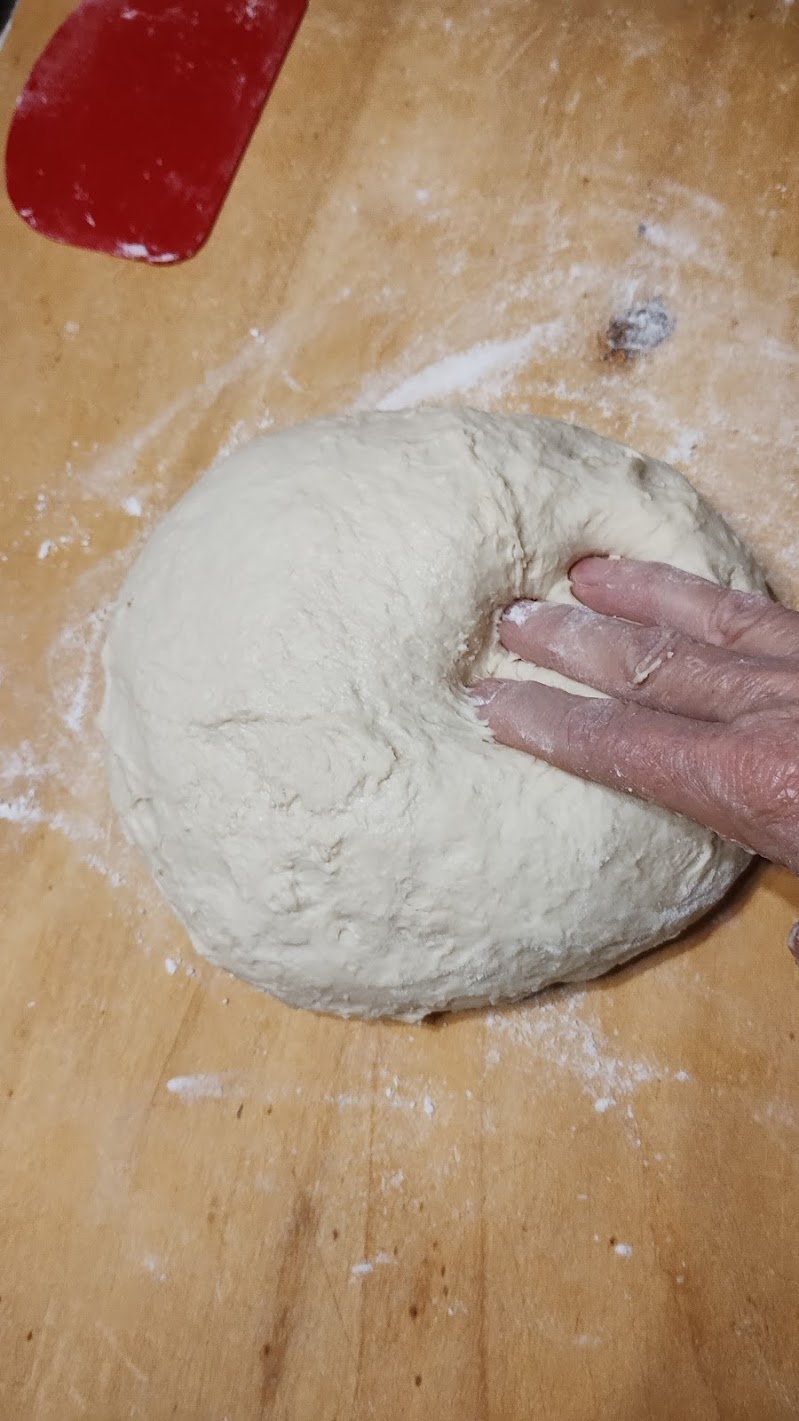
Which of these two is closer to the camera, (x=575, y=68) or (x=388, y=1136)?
(x=388, y=1136)

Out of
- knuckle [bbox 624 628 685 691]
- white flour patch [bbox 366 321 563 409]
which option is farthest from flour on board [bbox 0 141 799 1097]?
knuckle [bbox 624 628 685 691]

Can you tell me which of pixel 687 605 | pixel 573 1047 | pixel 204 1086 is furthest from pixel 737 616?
pixel 204 1086

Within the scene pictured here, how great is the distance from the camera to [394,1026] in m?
1.22

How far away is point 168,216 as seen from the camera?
1.47m

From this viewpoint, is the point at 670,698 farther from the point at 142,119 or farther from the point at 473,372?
the point at 142,119

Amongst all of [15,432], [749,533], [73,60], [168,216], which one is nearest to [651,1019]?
[749,533]

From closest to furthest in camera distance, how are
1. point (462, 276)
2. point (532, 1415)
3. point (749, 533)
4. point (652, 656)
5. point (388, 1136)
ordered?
point (652, 656)
point (532, 1415)
point (388, 1136)
point (749, 533)
point (462, 276)

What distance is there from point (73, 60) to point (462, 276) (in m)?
0.69

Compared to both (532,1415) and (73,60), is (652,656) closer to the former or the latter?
(532,1415)

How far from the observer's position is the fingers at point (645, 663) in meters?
0.81

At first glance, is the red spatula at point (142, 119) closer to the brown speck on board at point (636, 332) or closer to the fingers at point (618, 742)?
the brown speck on board at point (636, 332)

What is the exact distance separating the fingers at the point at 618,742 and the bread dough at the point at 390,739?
4cm

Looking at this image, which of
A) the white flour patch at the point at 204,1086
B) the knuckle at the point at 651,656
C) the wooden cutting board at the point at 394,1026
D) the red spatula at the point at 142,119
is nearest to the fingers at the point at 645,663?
→ the knuckle at the point at 651,656

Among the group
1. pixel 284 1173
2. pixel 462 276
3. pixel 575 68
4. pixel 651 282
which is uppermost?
pixel 575 68
